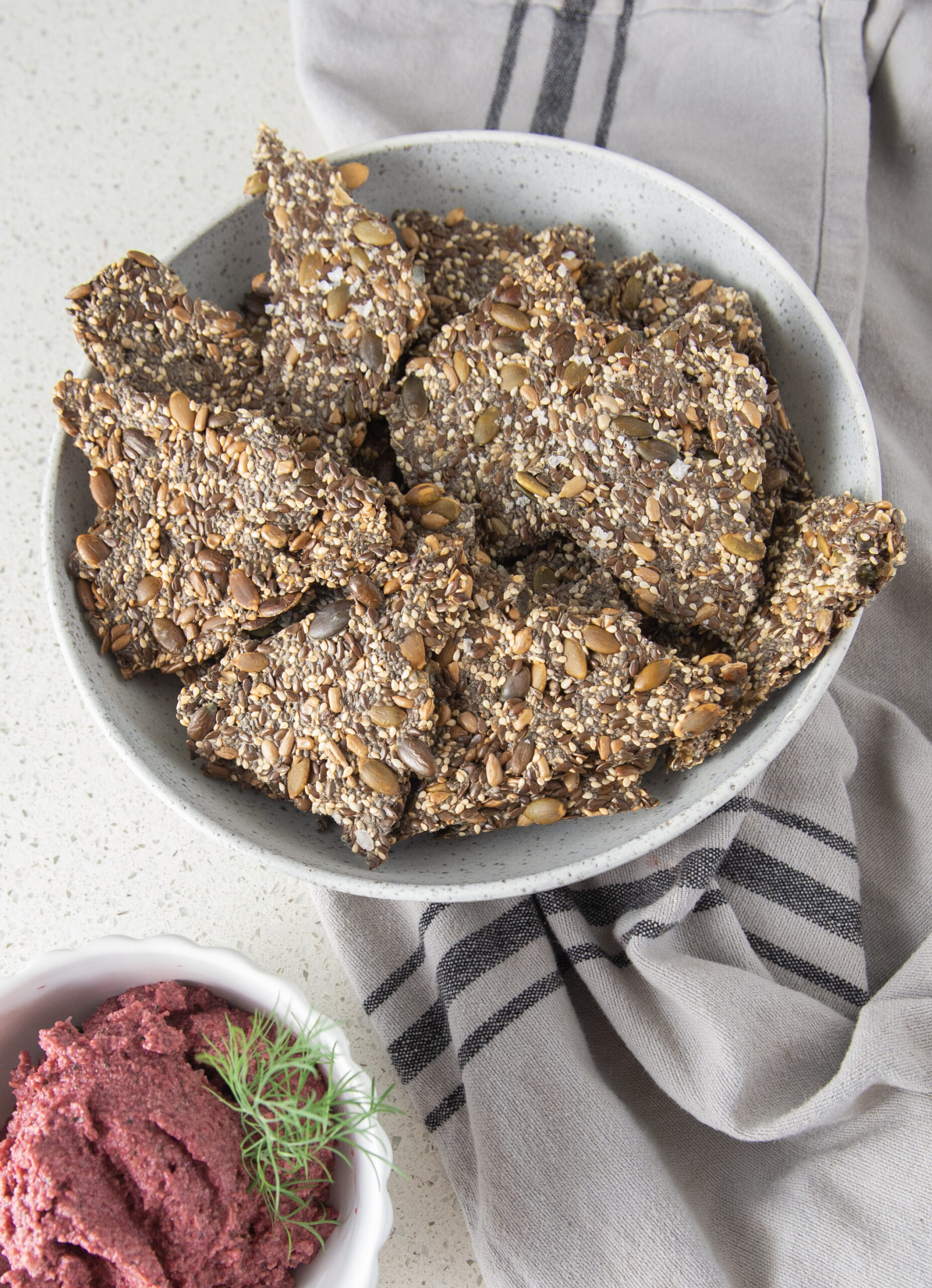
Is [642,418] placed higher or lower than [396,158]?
lower

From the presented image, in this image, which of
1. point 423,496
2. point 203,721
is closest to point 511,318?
point 423,496

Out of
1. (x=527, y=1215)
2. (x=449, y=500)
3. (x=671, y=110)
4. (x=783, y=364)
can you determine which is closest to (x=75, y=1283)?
(x=527, y=1215)

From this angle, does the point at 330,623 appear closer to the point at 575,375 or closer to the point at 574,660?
the point at 574,660

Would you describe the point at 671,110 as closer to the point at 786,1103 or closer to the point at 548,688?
the point at 548,688

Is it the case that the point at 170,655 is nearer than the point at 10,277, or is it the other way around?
the point at 170,655

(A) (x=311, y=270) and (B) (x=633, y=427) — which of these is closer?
(B) (x=633, y=427)
